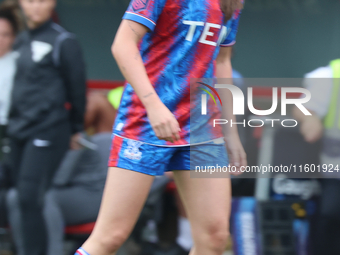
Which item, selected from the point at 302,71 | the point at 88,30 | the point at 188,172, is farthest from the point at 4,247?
the point at 302,71

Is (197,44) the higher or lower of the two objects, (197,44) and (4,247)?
the higher

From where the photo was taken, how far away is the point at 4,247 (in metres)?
3.51

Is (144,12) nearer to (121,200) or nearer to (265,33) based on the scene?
(121,200)

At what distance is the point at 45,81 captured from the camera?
9.92 ft

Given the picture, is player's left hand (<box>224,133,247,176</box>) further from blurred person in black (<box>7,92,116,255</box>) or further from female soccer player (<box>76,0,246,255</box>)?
blurred person in black (<box>7,92,116,255</box>)

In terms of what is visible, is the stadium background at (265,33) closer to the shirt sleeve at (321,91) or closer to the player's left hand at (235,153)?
the shirt sleeve at (321,91)

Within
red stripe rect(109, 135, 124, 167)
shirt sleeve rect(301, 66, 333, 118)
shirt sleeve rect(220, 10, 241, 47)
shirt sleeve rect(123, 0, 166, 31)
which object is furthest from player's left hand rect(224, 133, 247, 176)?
shirt sleeve rect(301, 66, 333, 118)

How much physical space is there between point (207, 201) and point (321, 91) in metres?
1.26

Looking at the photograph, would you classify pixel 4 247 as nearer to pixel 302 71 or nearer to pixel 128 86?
pixel 128 86

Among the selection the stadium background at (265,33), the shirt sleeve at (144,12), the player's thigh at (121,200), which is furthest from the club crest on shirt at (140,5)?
the stadium background at (265,33)

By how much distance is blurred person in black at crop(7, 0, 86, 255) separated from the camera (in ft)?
9.84

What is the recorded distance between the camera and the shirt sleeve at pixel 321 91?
2.90 meters

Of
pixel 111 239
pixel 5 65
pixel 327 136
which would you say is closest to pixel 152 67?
pixel 111 239

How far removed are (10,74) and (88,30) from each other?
253 centimetres
